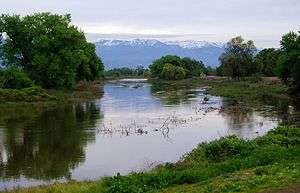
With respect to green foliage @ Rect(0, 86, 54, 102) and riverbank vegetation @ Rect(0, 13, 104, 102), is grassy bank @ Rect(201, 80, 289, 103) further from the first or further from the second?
green foliage @ Rect(0, 86, 54, 102)

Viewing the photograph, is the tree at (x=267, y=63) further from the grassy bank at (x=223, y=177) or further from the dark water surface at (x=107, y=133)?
the grassy bank at (x=223, y=177)

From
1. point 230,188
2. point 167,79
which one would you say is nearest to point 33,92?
point 230,188

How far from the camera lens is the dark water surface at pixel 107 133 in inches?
1205

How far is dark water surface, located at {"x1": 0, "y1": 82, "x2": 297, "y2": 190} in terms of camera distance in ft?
100

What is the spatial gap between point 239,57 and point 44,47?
45.1 meters

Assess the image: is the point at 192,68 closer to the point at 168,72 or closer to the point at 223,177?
the point at 168,72

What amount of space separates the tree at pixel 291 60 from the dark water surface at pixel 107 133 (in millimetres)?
7191

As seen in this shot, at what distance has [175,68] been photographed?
534 ft

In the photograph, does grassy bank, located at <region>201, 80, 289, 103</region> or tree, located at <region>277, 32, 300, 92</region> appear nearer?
tree, located at <region>277, 32, 300, 92</region>

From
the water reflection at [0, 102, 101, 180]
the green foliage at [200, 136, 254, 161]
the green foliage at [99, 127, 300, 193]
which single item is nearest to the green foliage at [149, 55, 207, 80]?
the water reflection at [0, 102, 101, 180]

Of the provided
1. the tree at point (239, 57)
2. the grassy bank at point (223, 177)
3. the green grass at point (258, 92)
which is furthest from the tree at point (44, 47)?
the grassy bank at point (223, 177)

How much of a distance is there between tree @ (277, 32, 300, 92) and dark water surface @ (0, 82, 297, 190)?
7.19 m

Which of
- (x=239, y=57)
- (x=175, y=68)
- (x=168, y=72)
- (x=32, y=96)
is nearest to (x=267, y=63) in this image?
(x=239, y=57)

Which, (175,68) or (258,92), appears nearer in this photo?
(258,92)
